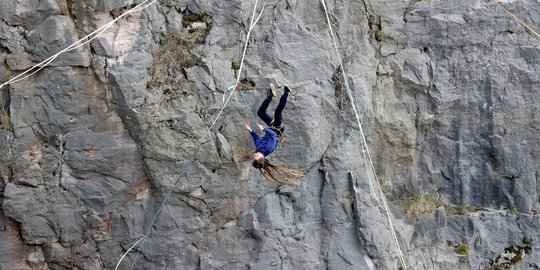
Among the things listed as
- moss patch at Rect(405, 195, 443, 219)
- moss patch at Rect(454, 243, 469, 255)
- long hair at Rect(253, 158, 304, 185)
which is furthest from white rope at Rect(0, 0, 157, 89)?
moss patch at Rect(454, 243, 469, 255)

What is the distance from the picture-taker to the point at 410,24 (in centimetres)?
1212

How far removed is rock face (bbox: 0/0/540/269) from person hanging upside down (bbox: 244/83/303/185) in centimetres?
109

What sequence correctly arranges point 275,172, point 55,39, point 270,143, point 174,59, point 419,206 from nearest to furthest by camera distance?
1. point 270,143
2. point 275,172
3. point 55,39
4. point 174,59
5. point 419,206

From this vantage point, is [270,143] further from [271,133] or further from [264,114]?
[264,114]

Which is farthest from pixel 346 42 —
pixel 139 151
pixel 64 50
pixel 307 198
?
pixel 64 50

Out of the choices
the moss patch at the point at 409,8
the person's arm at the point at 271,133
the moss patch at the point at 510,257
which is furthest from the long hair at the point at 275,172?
the moss patch at the point at 510,257

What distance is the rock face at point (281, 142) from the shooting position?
421 inches

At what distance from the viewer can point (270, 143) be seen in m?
9.81

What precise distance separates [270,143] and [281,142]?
1542 mm

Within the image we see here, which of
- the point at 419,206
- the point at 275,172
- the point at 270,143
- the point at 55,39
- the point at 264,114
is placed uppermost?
the point at 55,39

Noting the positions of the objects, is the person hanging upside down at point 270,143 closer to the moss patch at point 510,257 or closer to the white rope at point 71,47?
the white rope at point 71,47

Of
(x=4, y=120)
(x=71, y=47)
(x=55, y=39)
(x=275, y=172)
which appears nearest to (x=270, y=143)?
(x=275, y=172)

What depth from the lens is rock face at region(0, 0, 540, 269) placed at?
10688 millimetres

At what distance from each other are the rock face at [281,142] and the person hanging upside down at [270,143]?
3.56 ft
